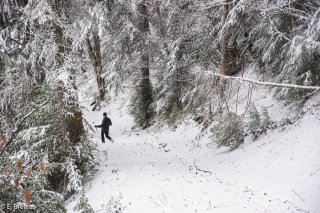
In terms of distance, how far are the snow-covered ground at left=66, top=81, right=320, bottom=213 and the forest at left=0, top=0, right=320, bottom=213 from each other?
0.66 ft

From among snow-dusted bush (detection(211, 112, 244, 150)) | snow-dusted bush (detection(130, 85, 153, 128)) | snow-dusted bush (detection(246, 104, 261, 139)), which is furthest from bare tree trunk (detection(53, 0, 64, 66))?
snow-dusted bush (detection(130, 85, 153, 128))

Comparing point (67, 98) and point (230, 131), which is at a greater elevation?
point (67, 98)

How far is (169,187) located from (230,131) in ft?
15.4

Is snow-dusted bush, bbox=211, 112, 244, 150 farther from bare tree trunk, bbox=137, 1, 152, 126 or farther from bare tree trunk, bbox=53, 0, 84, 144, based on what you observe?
bare tree trunk, bbox=137, 1, 152, 126

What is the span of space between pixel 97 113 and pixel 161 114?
9.36 m

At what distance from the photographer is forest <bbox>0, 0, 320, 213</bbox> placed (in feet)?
27.7

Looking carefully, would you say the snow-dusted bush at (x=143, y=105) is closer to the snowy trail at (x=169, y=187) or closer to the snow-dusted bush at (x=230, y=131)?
the snowy trail at (x=169, y=187)

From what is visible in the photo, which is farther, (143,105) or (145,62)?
(143,105)

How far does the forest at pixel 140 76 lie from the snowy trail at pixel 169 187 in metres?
0.47

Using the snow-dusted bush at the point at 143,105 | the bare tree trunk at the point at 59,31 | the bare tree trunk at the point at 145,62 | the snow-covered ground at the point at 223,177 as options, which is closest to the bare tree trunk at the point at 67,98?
the bare tree trunk at the point at 59,31

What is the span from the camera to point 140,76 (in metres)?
21.0

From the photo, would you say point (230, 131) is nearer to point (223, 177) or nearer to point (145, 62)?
point (223, 177)

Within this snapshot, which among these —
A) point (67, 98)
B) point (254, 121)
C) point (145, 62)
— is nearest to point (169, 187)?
point (67, 98)

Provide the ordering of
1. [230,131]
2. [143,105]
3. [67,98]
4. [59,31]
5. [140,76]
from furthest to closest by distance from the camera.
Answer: [143,105] → [140,76] → [230,131] → [59,31] → [67,98]
